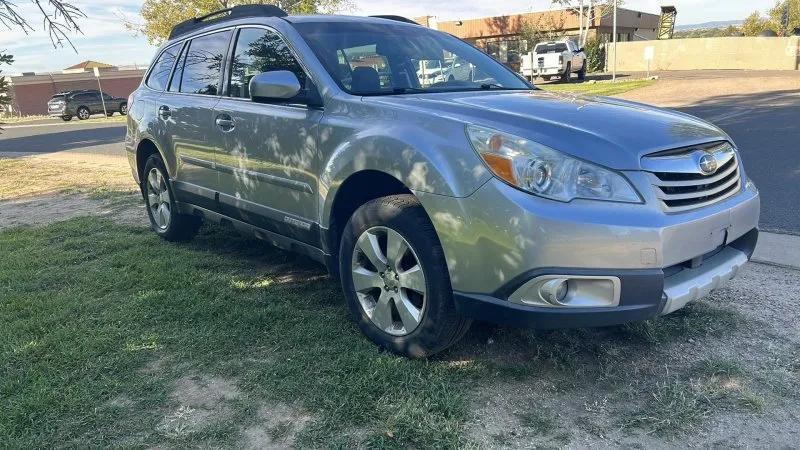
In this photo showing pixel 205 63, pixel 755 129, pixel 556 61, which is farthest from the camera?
pixel 556 61

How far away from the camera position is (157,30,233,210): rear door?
4445 millimetres

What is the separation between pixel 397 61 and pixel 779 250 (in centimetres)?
319

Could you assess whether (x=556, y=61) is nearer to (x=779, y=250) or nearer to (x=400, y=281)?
(x=779, y=250)

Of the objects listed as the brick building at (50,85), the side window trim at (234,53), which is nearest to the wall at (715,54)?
the side window trim at (234,53)

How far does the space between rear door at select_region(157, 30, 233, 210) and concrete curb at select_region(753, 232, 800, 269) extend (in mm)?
4036

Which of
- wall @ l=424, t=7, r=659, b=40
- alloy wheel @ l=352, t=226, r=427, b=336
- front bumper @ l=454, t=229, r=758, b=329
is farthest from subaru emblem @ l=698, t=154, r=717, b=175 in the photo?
wall @ l=424, t=7, r=659, b=40

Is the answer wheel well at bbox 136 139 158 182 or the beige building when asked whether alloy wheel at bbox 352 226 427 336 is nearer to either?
wheel well at bbox 136 139 158 182

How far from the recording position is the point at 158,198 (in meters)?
5.56

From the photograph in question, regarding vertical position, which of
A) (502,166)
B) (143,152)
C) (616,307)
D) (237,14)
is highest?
A: (237,14)

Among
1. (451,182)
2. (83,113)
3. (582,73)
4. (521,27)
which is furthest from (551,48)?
(451,182)

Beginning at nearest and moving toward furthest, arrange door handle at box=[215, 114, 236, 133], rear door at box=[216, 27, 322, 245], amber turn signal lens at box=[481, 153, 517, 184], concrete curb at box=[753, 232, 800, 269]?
1. amber turn signal lens at box=[481, 153, 517, 184]
2. rear door at box=[216, 27, 322, 245]
3. door handle at box=[215, 114, 236, 133]
4. concrete curb at box=[753, 232, 800, 269]

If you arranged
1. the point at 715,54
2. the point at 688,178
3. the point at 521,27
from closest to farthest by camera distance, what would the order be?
the point at 688,178, the point at 715,54, the point at 521,27

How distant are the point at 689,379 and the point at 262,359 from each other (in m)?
2.10

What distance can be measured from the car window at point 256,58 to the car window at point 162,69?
1199 millimetres
